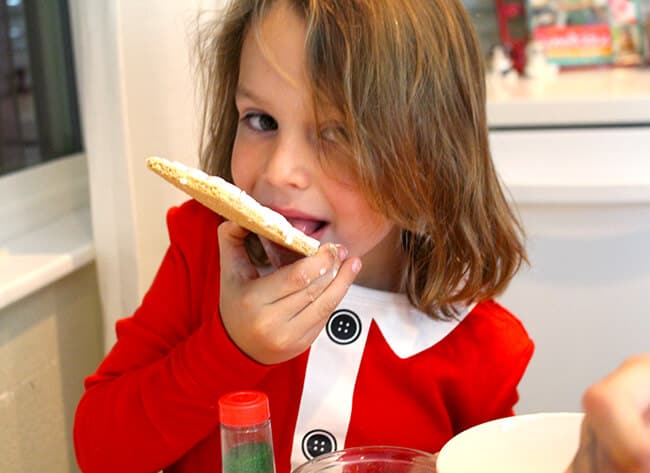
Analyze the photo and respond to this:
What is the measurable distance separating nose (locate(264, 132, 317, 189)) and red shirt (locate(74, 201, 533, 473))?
0.57 feet

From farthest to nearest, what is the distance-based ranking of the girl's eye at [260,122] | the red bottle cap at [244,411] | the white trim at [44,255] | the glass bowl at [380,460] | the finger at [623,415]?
the white trim at [44,255] < the girl's eye at [260,122] < the glass bowl at [380,460] < the red bottle cap at [244,411] < the finger at [623,415]

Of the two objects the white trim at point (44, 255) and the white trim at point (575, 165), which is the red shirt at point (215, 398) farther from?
the white trim at point (575, 165)

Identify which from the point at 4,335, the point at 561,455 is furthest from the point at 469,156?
the point at 4,335

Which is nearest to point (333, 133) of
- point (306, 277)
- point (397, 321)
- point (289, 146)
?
point (289, 146)

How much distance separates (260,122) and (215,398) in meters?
0.30

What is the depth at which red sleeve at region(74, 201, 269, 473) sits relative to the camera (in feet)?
3.09

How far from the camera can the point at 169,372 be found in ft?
3.18

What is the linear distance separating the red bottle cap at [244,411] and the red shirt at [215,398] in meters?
0.22

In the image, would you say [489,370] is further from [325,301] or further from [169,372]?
[169,372]

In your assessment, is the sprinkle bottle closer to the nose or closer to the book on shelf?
the nose

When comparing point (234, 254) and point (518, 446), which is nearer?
point (518, 446)

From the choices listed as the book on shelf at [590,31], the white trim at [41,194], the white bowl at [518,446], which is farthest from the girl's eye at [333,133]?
the book on shelf at [590,31]

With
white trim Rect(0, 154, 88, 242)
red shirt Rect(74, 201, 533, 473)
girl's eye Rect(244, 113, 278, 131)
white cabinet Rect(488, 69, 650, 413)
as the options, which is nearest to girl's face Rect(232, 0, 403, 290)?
girl's eye Rect(244, 113, 278, 131)

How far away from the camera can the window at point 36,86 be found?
1.49 meters
